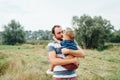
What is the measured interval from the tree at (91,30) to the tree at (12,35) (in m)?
10.9

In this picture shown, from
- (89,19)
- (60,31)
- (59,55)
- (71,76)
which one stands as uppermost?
(89,19)

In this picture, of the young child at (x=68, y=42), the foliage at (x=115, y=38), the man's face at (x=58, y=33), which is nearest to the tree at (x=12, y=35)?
the foliage at (x=115, y=38)

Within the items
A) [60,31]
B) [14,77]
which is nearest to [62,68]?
[60,31]

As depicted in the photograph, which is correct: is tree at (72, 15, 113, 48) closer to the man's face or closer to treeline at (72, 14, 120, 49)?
treeline at (72, 14, 120, 49)

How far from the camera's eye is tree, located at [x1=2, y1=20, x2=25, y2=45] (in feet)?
162

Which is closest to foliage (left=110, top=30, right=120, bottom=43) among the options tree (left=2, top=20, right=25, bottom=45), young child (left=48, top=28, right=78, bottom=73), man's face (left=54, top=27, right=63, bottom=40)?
tree (left=2, top=20, right=25, bottom=45)

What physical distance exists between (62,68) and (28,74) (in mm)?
4632

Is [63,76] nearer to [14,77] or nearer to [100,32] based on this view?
[14,77]

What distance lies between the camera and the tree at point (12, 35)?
49.5m

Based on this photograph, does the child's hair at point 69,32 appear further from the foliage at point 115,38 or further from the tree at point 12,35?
the tree at point 12,35

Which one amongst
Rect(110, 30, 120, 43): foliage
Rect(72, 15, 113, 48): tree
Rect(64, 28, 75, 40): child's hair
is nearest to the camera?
Rect(64, 28, 75, 40): child's hair

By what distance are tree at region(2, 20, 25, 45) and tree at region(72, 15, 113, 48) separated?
10.9m

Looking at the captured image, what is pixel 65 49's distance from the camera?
3299mm

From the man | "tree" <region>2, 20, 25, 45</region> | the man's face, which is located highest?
"tree" <region>2, 20, 25, 45</region>
